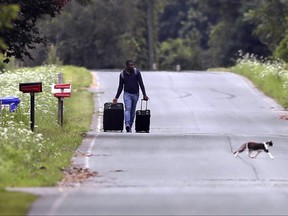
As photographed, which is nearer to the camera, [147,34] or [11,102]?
[11,102]

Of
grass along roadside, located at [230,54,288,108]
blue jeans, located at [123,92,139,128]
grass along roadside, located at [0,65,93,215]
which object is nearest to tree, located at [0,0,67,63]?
grass along roadside, located at [0,65,93,215]

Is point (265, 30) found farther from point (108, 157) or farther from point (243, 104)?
point (108, 157)

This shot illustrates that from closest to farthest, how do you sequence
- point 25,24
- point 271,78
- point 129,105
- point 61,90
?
point 25,24 < point 61,90 < point 129,105 < point 271,78

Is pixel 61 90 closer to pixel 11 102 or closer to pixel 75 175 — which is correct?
pixel 11 102

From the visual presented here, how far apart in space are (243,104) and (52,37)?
Answer: 155 ft

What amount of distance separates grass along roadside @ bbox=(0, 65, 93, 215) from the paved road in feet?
1.68

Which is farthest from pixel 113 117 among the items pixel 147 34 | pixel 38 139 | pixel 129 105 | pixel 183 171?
pixel 147 34

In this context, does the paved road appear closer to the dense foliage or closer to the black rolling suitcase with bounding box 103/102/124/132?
the black rolling suitcase with bounding box 103/102/124/132

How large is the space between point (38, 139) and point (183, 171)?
2805 millimetres

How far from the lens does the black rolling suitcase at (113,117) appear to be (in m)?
22.3

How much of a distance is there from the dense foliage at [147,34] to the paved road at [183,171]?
31.2 m

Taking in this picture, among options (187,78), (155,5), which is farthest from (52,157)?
(155,5)

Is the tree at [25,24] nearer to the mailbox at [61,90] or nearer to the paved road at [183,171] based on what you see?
the mailbox at [61,90]

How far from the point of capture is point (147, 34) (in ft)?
281
